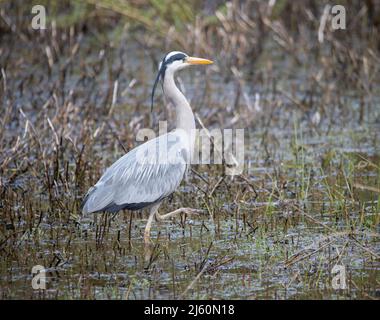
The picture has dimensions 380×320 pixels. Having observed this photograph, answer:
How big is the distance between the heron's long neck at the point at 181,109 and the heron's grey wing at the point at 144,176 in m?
0.14

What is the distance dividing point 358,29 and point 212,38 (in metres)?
2.00

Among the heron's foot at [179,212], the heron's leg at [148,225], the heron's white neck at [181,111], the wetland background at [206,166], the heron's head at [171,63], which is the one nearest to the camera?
the wetland background at [206,166]

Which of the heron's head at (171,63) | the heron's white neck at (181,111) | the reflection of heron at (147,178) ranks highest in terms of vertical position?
the heron's head at (171,63)

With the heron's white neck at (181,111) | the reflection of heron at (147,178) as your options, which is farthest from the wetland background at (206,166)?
the heron's white neck at (181,111)

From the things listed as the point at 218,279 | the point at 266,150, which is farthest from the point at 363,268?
the point at 266,150

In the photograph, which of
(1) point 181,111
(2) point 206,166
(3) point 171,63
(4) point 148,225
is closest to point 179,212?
(4) point 148,225

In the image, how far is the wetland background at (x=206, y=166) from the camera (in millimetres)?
5309

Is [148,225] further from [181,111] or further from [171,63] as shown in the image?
[171,63]

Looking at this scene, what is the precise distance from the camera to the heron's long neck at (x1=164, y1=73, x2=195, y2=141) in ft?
21.1

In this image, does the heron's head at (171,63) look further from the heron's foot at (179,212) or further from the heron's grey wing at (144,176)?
the heron's foot at (179,212)

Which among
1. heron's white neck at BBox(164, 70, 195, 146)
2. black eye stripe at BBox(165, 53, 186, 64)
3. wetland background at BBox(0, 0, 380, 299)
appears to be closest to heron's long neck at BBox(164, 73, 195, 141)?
heron's white neck at BBox(164, 70, 195, 146)

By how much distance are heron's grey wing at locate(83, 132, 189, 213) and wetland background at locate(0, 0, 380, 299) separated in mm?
205

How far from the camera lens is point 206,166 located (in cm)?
761

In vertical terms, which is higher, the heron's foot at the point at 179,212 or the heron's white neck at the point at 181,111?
the heron's white neck at the point at 181,111
